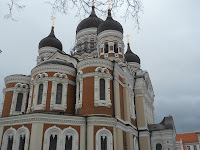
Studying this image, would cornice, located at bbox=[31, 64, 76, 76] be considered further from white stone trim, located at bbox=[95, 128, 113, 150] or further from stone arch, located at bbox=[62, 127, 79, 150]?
white stone trim, located at bbox=[95, 128, 113, 150]

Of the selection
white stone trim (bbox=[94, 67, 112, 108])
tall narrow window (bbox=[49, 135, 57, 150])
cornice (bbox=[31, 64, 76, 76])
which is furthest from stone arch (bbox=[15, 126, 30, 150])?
cornice (bbox=[31, 64, 76, 76])

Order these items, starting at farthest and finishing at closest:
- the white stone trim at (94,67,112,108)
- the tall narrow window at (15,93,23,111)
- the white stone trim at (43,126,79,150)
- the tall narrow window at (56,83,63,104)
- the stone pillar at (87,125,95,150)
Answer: the tall narrow window at (15,93,23,111), the tall narrow window at (56,83,63,104), the white stone trim at (94,67,112,108), the stone pillar at (87,125,95,150), the white stone trim at (43,126,79,150)

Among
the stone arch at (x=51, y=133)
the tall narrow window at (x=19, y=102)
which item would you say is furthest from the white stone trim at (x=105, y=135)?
the tall narrow window at (x=19, y=102)

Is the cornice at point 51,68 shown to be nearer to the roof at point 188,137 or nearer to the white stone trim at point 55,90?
the white stone trim at point 55,90

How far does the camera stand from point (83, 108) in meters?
16.4

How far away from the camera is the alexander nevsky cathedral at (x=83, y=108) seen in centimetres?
1428

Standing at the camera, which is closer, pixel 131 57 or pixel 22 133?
pixel 22 133

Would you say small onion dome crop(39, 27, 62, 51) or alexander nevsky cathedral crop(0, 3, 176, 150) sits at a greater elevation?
small onion dome crop(39, 27, 62, 51)

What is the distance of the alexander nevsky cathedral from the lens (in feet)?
46.9

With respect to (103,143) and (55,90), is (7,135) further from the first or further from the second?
(103,143)

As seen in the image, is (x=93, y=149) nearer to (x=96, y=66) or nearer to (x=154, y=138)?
(x=96, y=66)

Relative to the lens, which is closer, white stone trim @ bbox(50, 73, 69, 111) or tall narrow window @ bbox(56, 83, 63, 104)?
white stone trim @ bbox(50, 73, 69, 111)

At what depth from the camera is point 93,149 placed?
1436 cm

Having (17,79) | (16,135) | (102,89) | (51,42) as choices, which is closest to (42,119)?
(16,135)
